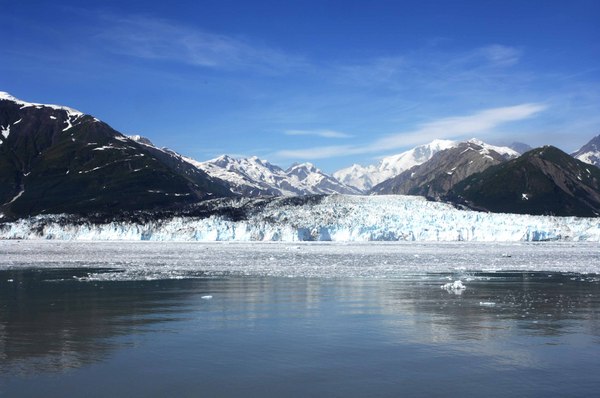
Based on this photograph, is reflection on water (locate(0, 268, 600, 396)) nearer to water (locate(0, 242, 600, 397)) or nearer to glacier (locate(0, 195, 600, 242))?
water (locate(0, 242, 600, 397))

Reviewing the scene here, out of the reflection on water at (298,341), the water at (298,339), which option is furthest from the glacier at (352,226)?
the reflection on water at (298,341)

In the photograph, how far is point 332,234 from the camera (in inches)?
3866

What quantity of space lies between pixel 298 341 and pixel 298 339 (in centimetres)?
28

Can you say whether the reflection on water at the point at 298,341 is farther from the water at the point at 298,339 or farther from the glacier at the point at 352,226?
the glacier at the point at 352,226

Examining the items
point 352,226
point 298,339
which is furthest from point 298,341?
point 352,226

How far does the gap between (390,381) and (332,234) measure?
8603cm

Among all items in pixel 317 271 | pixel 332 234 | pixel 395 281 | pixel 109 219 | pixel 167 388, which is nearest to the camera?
pixel 167 388

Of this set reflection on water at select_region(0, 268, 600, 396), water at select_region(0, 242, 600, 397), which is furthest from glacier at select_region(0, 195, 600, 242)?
reflection on water at select_region(0, 268, 600, 396)

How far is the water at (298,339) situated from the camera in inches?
473

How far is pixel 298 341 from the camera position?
16219 millimetres

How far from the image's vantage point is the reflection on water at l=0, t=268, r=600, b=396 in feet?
39.5

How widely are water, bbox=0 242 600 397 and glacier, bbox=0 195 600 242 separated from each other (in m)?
63.9

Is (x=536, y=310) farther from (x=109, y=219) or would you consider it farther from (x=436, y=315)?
(x=109, y=219)

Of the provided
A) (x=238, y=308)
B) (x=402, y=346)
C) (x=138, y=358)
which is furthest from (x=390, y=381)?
(x=238, y=308)
